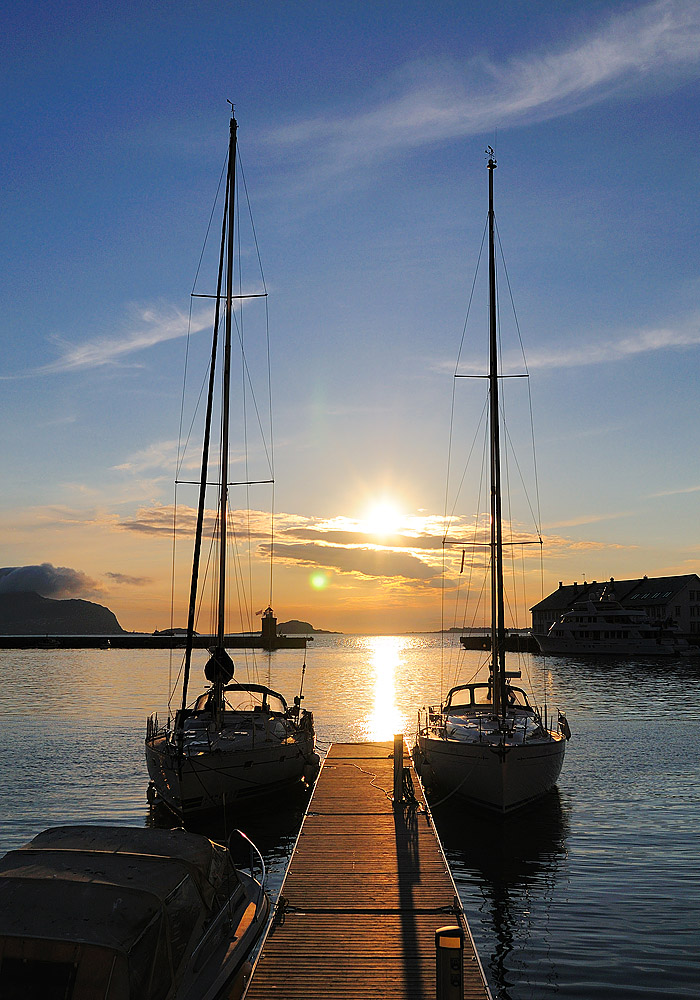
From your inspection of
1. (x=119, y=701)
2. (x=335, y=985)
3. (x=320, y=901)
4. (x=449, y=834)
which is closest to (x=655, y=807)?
(x=449, y=834)

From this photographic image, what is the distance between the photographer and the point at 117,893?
31.2 ft

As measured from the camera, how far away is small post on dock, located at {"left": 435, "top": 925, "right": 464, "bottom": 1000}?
878 centimetres

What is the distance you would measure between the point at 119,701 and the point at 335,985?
53.8 meters

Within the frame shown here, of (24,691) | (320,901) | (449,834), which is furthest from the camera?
(24,691)

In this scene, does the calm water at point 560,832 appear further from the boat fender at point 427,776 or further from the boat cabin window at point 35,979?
the boat cabin window at point 35,979

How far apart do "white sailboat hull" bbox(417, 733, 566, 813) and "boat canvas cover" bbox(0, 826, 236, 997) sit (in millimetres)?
12067

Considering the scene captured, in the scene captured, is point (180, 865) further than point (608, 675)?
No

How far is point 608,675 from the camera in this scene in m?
88.4

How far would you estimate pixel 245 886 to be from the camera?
44.7 ft

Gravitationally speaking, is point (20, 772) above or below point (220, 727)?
below

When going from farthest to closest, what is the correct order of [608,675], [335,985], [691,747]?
[608,675], [691,747], [335,985]

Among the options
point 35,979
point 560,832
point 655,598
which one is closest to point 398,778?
point 560,832

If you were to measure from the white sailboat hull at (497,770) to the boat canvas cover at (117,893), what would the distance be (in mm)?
12067

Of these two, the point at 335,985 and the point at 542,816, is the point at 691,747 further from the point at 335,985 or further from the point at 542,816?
the point at 335,985
